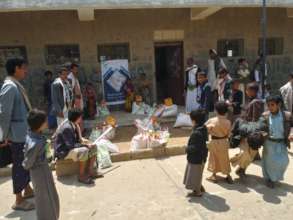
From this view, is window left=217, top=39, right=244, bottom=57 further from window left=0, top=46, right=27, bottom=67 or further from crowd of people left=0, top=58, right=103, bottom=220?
crowd of people left=0, top=58, right=103, bottom=220

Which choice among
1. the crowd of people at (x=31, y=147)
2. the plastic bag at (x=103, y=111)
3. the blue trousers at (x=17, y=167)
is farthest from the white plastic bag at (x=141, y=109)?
the blue trousers at (x=17, y=167)

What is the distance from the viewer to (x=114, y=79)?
9664 millimetres

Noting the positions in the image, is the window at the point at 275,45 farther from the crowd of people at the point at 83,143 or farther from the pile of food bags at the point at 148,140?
the pile of food bags at the point at 148,140

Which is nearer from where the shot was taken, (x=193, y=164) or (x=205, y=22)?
(x=193, y=164)

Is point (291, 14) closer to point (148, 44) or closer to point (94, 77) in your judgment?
point (148, 44)

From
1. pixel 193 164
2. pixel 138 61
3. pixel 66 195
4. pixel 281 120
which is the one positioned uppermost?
pixel 138 61

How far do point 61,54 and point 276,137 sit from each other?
6.48 m

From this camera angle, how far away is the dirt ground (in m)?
7.02

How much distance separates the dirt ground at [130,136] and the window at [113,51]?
8.15ft

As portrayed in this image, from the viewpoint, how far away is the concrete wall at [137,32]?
9375 mm

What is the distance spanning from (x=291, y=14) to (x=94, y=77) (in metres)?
6.20

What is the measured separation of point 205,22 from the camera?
34.3ft

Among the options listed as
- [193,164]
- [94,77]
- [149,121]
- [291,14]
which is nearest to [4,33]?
[94,77]

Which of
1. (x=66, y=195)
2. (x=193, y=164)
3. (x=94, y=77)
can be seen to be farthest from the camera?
Answer: (x=94, y=77)
